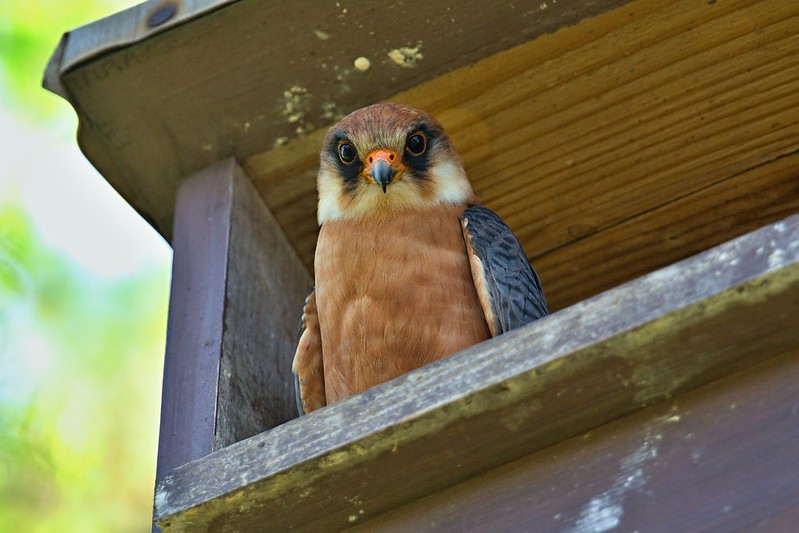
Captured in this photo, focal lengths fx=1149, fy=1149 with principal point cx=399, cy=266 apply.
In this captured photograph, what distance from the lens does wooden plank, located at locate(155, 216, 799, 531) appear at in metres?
2.00

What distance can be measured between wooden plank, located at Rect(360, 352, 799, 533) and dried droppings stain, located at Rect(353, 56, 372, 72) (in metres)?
1.63

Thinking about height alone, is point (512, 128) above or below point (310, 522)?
below

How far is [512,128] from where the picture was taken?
12.0 ft

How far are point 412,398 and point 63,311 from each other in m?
3.73

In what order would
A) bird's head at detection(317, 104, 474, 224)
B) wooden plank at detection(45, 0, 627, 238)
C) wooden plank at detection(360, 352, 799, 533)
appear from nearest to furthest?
wooden plank at detection(360, 352, 799, 533) → wooden plank at detection(45, 0, 627, 238) → bird's head at detection(317, 104, 474, 224)

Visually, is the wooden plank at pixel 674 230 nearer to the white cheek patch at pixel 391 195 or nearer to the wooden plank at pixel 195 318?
the white cheek patch at pixel 391 195

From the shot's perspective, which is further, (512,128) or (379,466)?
(512,128)

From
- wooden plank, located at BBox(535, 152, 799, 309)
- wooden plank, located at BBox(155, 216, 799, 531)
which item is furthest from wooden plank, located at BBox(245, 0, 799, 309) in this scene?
wooden plank, located at BBox(155, 216, 799, 531)

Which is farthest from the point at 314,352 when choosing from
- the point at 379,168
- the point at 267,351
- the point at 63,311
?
the point at 63,311

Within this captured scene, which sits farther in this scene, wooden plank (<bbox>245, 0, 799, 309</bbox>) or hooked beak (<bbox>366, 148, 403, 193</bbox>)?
hooked beak (<bbox>366, 148, 403, 193</bbox>)

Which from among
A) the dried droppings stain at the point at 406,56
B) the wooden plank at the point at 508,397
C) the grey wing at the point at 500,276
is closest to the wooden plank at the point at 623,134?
the dried droppings stain at the point at 406,56

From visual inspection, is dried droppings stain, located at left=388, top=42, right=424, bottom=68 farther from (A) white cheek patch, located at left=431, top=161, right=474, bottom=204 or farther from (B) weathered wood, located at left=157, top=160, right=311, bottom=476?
(B) weathered wood, located at left=157, top=160, right=311, bottom=476

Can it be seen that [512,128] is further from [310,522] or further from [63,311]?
[63,311]

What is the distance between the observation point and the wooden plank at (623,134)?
3434mm
